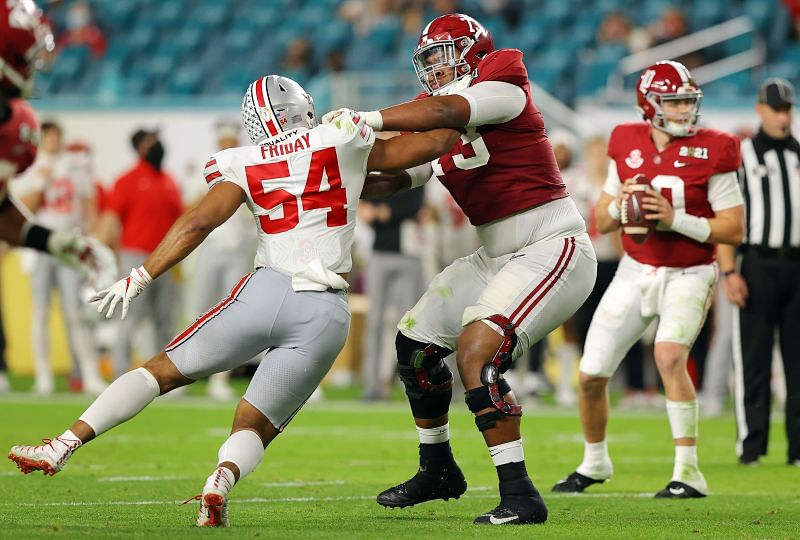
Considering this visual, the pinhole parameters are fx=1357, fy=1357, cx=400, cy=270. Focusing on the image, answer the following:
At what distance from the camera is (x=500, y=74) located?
17.1 feet

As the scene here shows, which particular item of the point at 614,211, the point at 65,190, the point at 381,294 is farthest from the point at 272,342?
the point at 65,190

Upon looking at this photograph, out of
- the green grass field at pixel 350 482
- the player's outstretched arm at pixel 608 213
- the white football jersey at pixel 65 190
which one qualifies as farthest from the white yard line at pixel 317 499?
the white football jersey at pixel 65 190

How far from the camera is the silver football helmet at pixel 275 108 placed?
5.07 meters

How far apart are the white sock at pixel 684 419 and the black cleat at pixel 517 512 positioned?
1441 millimetres

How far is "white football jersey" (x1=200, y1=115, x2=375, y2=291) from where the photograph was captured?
493 centimetres

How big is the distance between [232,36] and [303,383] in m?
14.5

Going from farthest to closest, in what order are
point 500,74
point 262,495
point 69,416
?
point 69,416, point 262,495, point 500,74

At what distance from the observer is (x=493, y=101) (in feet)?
16.8

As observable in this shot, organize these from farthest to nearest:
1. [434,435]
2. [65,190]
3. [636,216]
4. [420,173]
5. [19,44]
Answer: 1. [65,190]
2. [636,216]
3. [420,173]
4. [434,435]
5. [19,44]

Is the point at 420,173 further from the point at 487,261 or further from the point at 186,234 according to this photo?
the point at 186,234

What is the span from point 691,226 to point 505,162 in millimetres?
1366

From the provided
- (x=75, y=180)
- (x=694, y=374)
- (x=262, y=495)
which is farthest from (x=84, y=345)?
(x=262, y=495)

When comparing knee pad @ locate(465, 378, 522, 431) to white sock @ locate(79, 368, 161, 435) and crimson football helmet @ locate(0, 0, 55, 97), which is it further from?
crimson football helmet @ locate(0, 0, 55, 97)

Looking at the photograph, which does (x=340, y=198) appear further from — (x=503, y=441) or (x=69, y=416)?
(x=69, y=416)
